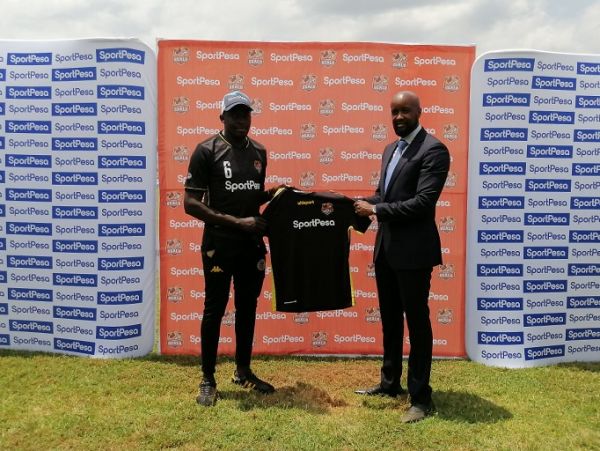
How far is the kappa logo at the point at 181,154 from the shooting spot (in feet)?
18.4

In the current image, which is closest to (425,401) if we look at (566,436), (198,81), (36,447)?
(566,436)

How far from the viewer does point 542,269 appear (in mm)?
5605

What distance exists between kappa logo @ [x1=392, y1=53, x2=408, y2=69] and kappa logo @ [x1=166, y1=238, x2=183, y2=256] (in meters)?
2.87

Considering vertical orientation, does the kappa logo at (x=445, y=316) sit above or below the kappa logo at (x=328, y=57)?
below

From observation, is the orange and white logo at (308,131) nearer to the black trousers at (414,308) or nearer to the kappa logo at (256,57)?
the kappa logo at (256,57)

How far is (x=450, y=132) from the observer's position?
5656 millimetres

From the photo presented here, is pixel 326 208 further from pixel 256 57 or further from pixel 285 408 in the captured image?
pixel 256 57

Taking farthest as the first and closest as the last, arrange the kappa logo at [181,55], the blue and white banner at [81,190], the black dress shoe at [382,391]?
the kappa logo at [181,55], the blue and white banner at [81,190], the black dress shoe at [382,391]

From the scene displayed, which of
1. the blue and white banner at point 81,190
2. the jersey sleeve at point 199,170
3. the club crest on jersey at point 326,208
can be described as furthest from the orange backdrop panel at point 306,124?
the jersey sleeve at point 199,170

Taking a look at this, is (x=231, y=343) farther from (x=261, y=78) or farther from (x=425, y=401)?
(x=261, y=78)

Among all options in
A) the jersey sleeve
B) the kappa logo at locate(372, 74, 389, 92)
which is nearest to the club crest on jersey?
the jersey sleeve

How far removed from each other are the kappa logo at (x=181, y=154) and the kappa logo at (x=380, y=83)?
203cm

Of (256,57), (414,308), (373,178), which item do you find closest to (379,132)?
(373,178)

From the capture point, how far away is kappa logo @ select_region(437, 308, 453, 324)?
582 centimetres
